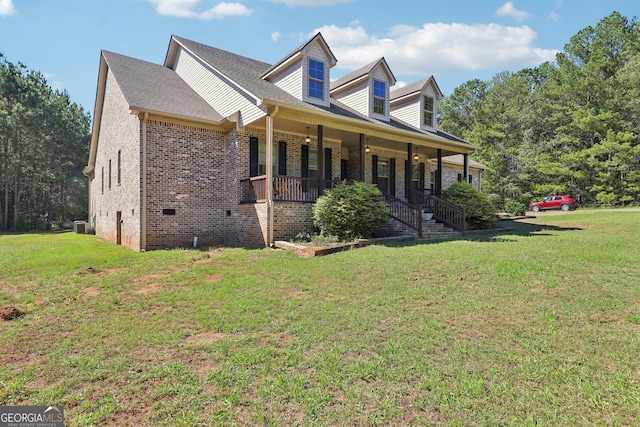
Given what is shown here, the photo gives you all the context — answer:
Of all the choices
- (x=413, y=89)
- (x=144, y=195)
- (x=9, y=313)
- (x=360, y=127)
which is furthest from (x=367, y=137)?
(x=9, y=313)

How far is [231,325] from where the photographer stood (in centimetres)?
446

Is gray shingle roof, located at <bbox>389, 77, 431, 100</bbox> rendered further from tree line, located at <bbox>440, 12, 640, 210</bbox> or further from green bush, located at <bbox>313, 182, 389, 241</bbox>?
tree line, located at <bbox>440, 12, 640, 210</bbox>

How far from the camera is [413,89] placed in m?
16.8

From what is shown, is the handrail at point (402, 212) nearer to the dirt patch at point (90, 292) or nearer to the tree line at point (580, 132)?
the dirt patch at point (90, 292)

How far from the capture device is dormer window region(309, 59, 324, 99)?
12.9 meters

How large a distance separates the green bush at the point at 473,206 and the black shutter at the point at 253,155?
26.1 ft

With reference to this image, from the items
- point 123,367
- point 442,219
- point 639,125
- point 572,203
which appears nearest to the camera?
point 123,367

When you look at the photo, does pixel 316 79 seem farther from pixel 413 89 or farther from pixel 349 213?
pixel 413 89

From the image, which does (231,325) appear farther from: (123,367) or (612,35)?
(612,35)

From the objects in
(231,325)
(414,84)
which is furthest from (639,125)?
(231,325)

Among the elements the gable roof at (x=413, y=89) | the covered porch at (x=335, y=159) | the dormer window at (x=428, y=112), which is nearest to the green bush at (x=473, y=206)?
the covered porch at (x=335, y=159)

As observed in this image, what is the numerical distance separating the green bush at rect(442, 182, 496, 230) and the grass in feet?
22.3

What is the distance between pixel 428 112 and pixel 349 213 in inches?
368

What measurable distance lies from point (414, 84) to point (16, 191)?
→ 100.0ft
